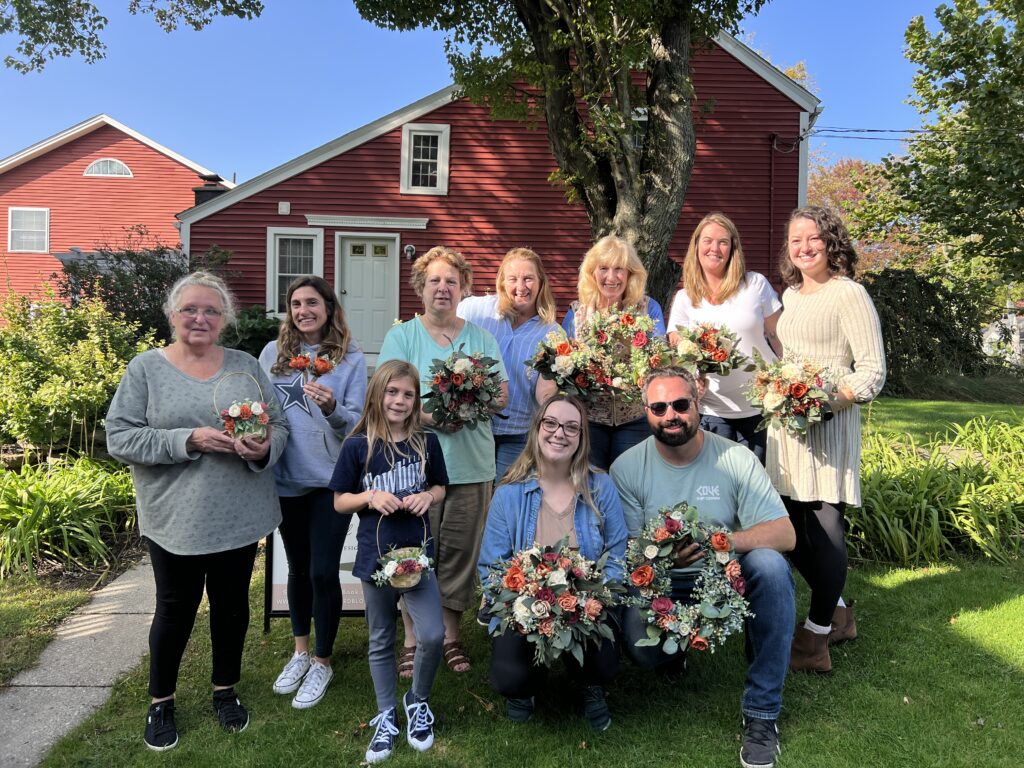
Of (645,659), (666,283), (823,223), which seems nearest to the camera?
(645,659)

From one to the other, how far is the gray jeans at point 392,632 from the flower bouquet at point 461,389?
29.8 inches

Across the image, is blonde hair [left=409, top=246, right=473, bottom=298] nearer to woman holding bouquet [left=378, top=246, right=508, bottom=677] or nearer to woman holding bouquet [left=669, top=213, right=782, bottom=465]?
woman holding bouquet [left=378, top=246, right=508, bottom=677]

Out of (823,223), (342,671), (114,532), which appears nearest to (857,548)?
(823,223)

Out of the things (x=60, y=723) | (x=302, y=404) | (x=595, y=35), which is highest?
(x=595, y=35)

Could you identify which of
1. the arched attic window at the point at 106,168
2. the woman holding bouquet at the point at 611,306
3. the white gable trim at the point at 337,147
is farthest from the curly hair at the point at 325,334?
the arched attic window at the point at 106,168

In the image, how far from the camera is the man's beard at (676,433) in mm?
3088

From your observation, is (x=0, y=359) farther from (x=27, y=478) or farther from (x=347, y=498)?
(x=347, y=498)

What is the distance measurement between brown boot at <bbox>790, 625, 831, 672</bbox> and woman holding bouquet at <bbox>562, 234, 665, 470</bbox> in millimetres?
1352

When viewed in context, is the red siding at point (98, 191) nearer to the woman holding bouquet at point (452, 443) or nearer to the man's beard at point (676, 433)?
the woman holding bouquet at point (452, 443)

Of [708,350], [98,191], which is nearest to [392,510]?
[708,350]

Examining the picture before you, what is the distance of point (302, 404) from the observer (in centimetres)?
351

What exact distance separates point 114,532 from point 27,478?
0.95 metres

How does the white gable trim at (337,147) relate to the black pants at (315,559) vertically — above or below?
above

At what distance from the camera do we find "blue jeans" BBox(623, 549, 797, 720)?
2959 mm
